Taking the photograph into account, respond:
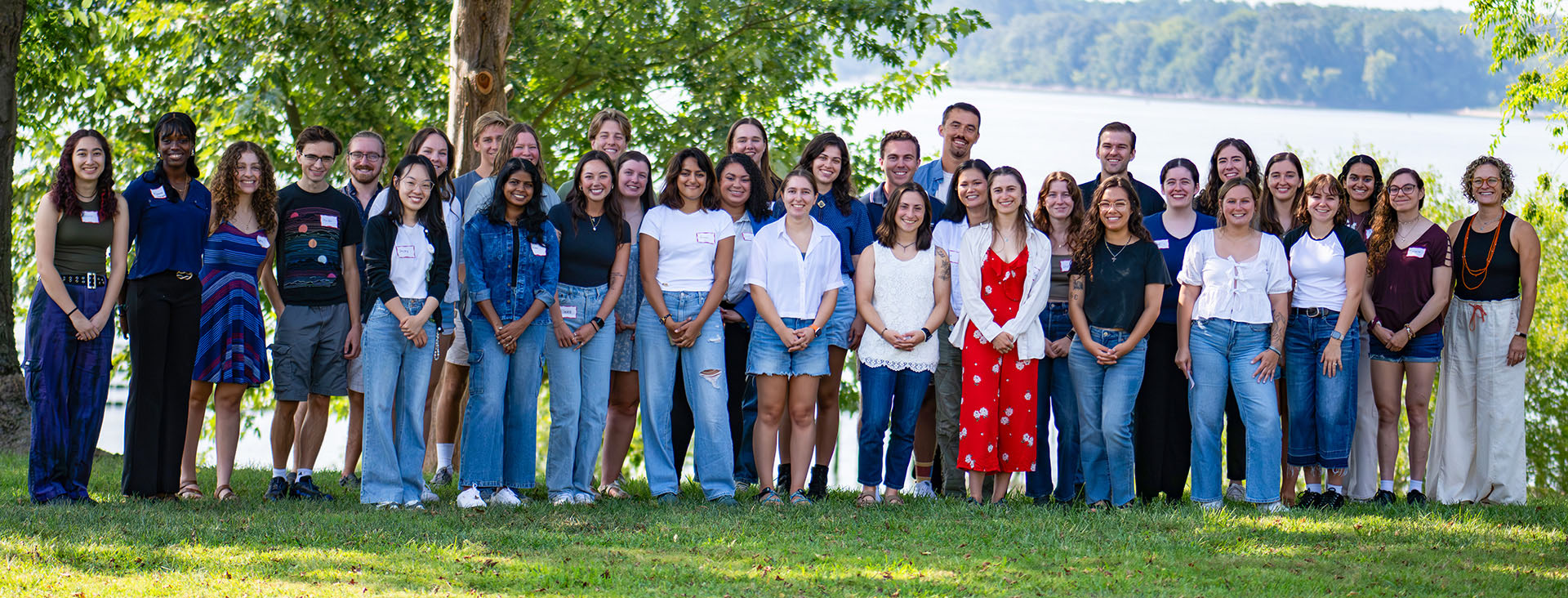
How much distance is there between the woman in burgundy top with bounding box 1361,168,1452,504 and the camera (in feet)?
23.3

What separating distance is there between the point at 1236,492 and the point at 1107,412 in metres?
1.17

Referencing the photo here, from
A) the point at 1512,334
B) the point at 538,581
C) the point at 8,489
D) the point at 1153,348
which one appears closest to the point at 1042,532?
the point at 1153,348

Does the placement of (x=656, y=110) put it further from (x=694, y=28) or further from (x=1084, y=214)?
(x=1084, y=214)

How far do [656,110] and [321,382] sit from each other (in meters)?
8.08

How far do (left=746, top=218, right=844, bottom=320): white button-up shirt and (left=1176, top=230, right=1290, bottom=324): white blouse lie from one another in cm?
182

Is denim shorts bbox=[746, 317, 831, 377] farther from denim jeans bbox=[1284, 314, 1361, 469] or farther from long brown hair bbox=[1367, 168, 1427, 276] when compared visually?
long brown hair bbox=[1367, 168, 1427, 276]

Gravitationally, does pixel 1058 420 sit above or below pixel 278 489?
above

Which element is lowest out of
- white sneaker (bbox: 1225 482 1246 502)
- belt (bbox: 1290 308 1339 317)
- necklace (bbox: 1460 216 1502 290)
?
white sneaker (bbox: 1225 482 1246 502)

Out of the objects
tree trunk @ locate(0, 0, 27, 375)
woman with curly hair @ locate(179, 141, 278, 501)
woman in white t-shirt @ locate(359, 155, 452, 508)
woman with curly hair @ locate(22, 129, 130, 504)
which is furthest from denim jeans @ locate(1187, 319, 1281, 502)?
tree trunk @ locate(0, 0, 27, 375)

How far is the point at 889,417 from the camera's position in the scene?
22.7 ft

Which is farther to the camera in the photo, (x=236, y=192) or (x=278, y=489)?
(x=278, y=489)

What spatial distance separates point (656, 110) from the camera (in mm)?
14289

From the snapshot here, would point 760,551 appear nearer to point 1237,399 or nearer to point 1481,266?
point 1237,399

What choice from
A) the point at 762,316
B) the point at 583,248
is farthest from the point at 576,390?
the point at 762,316
